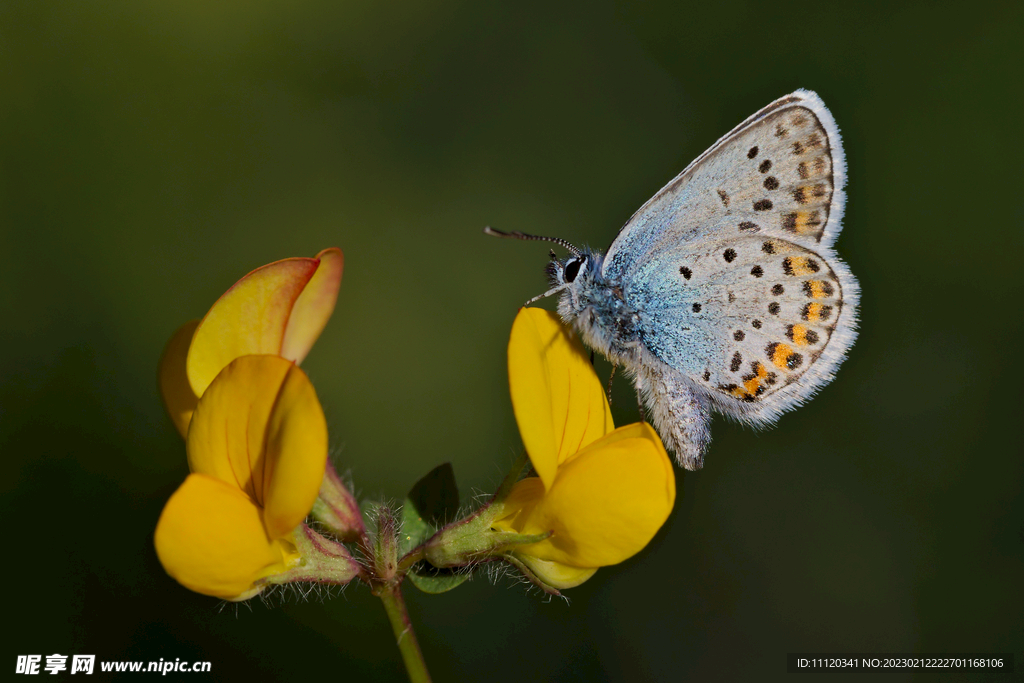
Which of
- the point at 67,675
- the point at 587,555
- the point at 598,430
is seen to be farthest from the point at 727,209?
the point at 67,675

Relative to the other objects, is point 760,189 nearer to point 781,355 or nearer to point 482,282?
point 781,355

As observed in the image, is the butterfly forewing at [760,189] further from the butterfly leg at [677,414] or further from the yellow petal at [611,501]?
the yellow petal at [611,501]

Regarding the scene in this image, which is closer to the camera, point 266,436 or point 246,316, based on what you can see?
point 266,436

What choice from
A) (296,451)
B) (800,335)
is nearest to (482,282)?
(800,335)

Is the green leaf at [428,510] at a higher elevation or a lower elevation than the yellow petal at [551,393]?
lower

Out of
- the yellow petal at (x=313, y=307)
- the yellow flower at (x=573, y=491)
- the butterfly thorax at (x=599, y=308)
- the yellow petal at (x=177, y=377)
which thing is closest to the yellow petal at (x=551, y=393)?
the yellow flower at (x=573, y=491)

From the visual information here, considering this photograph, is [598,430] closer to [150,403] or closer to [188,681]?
[188,681]
